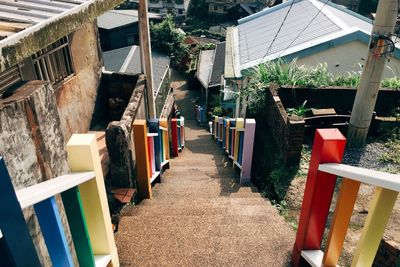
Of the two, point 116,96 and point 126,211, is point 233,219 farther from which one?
point 116,96

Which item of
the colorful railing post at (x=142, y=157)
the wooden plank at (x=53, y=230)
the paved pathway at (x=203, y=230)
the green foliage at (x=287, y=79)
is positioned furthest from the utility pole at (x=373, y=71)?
the wooden plank at (x=53, y=230)

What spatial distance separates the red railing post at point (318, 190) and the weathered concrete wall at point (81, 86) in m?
4.75

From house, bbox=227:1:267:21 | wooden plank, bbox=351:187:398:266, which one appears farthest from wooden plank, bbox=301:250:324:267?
house, bbox=227:1:267:21

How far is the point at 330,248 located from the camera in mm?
2656

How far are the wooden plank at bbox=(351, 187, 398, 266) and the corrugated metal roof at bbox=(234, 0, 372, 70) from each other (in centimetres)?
737

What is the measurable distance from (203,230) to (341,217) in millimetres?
2052

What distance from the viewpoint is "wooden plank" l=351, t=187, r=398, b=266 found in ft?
6.67

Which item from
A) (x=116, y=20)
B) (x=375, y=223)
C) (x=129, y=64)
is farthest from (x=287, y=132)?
(x=116, y=20)

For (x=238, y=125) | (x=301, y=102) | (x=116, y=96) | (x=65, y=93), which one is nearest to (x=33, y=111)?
(x=65, y=93)

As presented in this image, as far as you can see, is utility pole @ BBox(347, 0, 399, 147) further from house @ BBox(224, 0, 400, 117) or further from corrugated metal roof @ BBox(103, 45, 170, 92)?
corrugated metal roof @ BBox(103, 45, 170, 92)

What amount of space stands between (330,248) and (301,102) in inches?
220

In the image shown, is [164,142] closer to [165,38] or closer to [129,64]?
[129,64]

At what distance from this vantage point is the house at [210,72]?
62.2ft

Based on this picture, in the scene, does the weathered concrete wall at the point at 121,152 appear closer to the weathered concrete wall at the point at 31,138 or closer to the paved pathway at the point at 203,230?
the paved pathway at the point at 203,230
